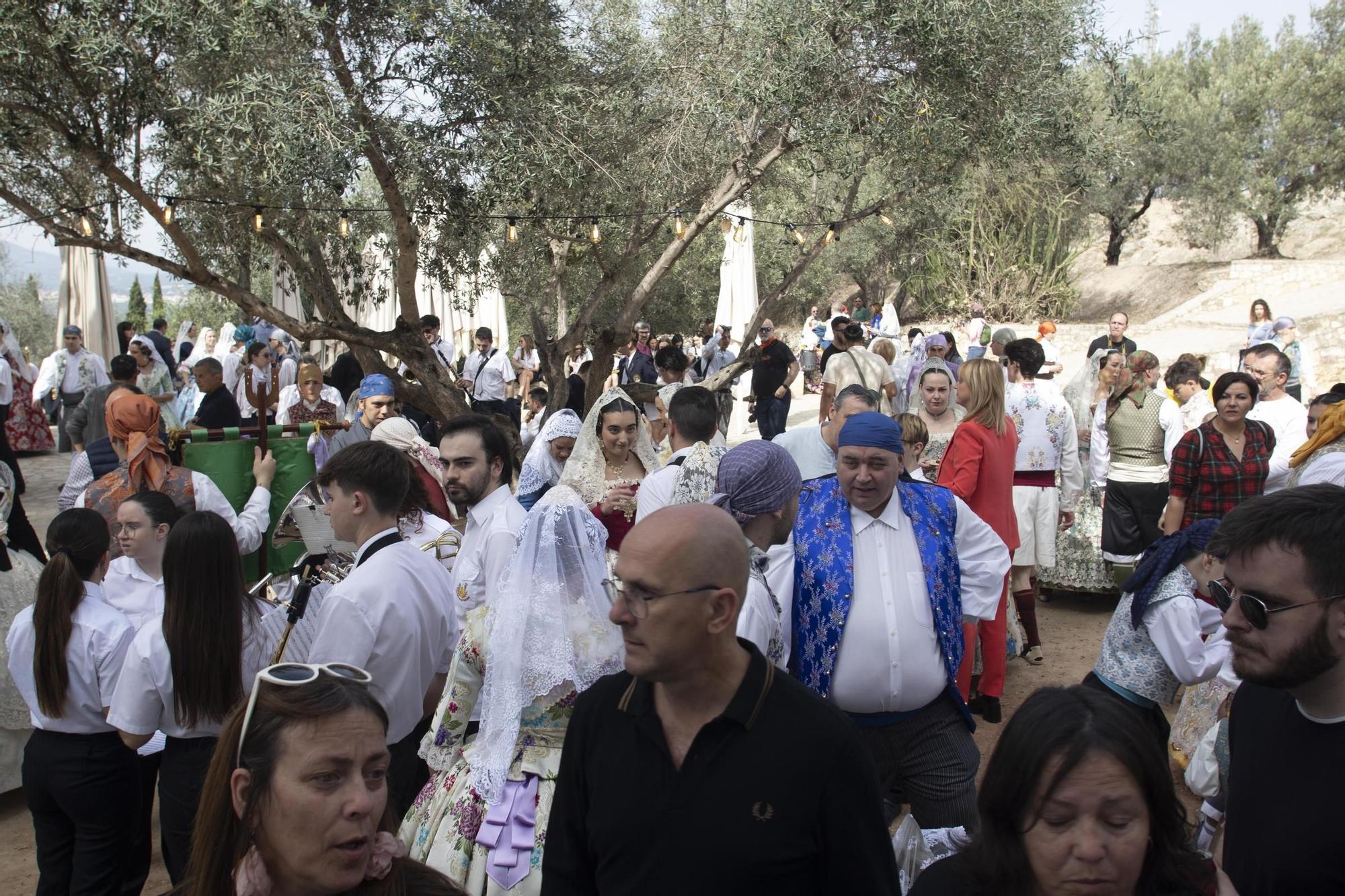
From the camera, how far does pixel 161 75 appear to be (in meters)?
9.39

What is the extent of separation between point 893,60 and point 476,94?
12.9 ft

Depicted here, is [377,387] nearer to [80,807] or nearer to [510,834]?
[80,807]

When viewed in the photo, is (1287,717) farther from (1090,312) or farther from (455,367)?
(1090,312)

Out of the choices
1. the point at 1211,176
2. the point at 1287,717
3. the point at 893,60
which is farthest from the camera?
the point at 1211,176

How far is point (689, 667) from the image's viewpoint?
2.28 m

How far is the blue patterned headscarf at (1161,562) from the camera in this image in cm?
387

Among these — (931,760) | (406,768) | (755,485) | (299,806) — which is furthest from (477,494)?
(299,806)

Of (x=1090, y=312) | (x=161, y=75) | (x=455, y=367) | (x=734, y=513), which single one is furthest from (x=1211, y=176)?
(x=734, y=513)

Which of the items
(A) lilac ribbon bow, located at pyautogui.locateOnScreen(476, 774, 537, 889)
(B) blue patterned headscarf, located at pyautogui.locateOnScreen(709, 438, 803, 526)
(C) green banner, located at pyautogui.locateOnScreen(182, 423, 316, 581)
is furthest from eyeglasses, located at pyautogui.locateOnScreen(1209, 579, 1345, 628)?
(C) green banner, located at pyautogui.locateOnScreen(182, 423, 316, 581)

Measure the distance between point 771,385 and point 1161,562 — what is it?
10.1 meters

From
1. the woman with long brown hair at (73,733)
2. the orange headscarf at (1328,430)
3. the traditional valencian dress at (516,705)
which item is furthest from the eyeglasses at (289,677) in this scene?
the orange headscarf at (1328,430)

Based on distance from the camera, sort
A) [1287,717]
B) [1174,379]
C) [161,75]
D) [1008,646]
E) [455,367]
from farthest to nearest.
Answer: [455,367] → [161,75] → [1174,379] → [1008,646] → [1287,717]

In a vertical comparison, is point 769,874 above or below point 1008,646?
above

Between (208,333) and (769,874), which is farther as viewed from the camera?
(208,333)
